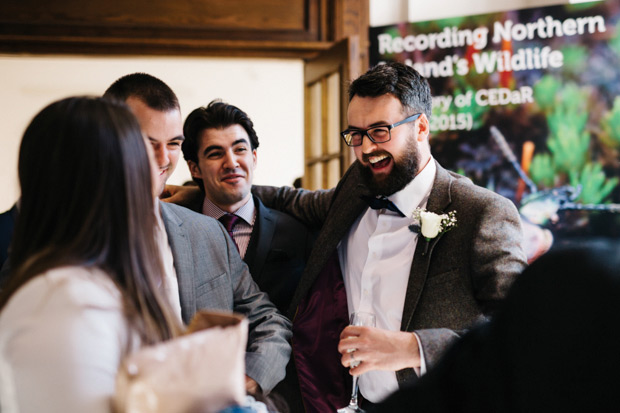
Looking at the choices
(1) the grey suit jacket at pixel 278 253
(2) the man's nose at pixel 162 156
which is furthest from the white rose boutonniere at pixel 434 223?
(2) the man's nose at pixel 162 156

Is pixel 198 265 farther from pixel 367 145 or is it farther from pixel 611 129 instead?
pixel 611 129

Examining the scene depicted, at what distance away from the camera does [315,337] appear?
8.54ft

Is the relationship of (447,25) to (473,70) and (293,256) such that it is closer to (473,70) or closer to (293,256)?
(473,70)

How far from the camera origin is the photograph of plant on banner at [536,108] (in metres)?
4.67

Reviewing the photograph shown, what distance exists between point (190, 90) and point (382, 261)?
449 cm

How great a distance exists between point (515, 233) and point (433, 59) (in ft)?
9.94

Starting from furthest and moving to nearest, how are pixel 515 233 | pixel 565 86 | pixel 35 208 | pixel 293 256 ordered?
pixel 565 86
pixel 293 256
pixel 515 233
pixel 35 208

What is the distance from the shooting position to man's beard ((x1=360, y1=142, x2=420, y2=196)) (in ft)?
8.56

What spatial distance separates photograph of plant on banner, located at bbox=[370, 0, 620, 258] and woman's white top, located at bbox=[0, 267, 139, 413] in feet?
13.5

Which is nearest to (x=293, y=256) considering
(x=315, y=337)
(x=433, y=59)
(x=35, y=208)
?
(x=315, y=337)

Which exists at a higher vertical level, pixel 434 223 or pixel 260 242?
pixel 434 223

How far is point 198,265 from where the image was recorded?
7.39ft

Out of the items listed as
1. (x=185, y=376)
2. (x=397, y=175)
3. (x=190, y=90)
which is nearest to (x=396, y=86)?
(x=397, y=175)

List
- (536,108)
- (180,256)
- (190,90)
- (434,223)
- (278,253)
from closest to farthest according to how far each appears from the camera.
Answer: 1. (180,256)
2. (434,223)
3. (278,253)
4. (536,108)
5. (190,90)
